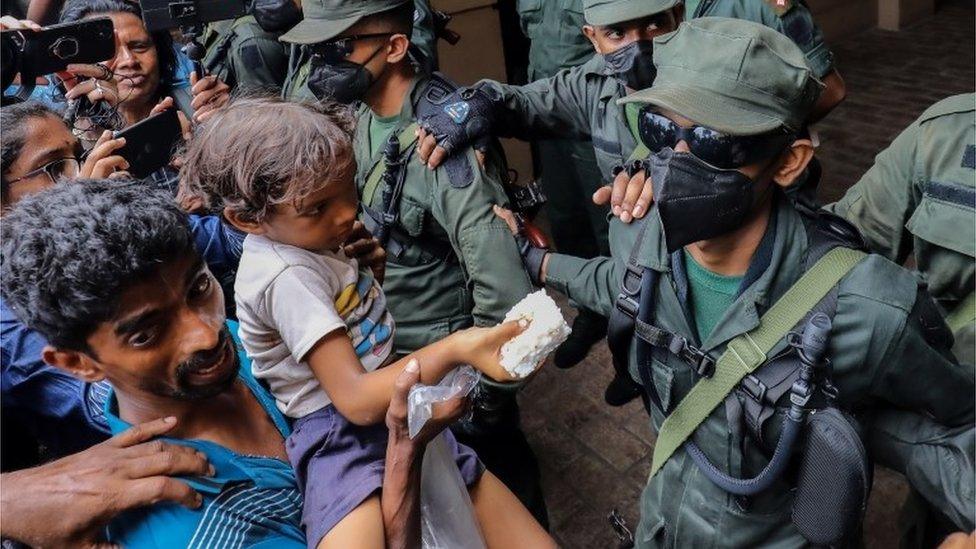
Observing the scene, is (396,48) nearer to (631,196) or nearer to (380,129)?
(380,129)

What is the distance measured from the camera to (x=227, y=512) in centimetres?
156

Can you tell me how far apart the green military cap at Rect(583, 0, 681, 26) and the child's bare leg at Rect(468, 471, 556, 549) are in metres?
1.83

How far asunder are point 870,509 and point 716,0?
8.23 ft

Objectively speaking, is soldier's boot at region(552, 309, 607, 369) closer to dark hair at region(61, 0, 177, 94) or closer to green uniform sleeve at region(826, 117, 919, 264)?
green uniform sleeve at region(826, 117, 919, 264)

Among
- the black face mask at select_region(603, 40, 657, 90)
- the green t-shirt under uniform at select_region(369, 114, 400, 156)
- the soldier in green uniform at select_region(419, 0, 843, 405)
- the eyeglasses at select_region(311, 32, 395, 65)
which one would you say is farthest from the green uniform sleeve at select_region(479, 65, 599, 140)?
the eyeglasses at select_region(311, 32, 395, 65)

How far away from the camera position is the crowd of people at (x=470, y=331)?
1549mm

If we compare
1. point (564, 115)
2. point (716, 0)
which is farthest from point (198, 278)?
point (716, 0)

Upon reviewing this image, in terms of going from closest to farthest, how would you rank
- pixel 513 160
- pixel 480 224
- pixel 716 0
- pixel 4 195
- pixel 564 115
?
pixel 4 195, pixel 480 224, pixel 564 115, pixel 716 0, pixel 513 160

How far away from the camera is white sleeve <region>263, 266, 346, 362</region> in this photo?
1644 millimetres

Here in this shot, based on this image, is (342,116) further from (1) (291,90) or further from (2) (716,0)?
(2) (716,0)

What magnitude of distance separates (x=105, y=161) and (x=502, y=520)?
1.72 metres

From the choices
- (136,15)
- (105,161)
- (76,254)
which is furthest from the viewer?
(136,15)

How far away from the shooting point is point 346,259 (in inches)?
77.1

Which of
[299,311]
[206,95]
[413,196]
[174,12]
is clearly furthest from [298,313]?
[174,12]
